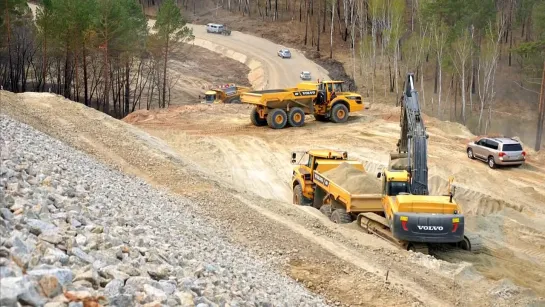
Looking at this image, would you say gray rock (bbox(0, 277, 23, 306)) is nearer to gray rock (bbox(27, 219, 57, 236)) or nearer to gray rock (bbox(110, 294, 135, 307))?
gray rock (bbox(110, 294, 135, 307))

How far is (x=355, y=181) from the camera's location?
Result: 18.0m

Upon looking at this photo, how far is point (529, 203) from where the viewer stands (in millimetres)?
22000

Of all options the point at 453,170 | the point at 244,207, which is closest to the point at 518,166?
the point at 453,170

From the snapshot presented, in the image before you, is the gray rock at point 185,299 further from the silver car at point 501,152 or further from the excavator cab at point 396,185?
the silver car at point 501,152

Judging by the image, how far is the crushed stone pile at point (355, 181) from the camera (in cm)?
1777

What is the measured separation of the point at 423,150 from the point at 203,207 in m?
6.63

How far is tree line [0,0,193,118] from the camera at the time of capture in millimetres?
37094

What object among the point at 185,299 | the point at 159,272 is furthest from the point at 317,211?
the point at 185,299

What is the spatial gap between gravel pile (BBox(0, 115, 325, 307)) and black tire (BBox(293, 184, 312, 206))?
7213mm

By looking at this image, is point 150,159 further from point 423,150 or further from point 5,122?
point 423,150

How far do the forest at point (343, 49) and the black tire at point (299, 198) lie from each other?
21.2 m

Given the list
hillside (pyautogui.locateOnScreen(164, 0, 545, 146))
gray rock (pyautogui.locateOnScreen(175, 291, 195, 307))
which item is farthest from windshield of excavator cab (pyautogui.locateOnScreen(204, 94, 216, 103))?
gray rock (pyautogui.locateOnScreen(175, 291, 195, 307))

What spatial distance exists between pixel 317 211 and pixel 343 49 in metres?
51.8

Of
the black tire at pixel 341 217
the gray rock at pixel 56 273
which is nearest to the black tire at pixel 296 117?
the black tire at pixel 341 217
